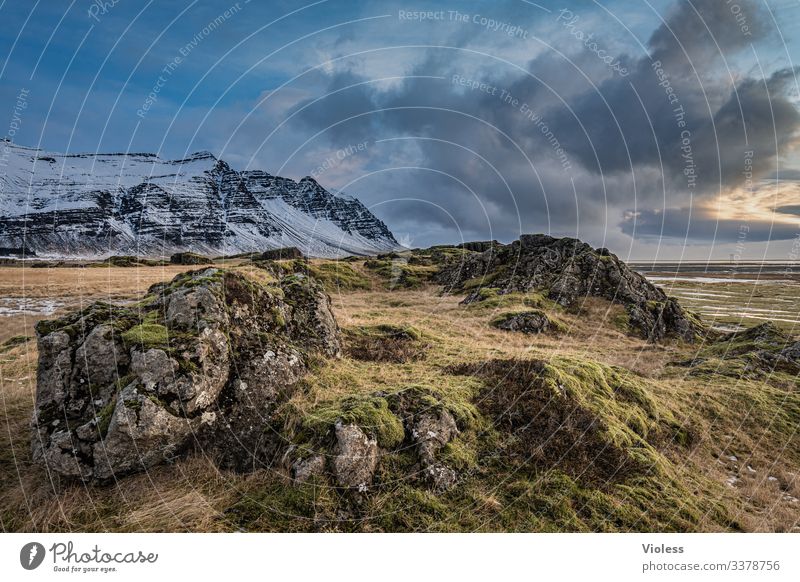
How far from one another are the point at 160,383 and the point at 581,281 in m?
40.1

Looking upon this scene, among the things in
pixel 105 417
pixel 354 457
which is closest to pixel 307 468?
pixel 354 457

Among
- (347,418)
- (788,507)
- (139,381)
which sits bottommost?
(788,507)

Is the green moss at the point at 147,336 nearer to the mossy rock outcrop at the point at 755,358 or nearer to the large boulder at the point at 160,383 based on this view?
the large boulder at the point at 160,383

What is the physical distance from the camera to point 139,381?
9016 mm

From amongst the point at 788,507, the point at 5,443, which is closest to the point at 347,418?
the point at 5,443

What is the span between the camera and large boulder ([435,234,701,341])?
34688mm

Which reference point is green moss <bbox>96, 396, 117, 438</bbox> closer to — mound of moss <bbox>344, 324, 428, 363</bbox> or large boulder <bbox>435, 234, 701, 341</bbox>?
mound of moss <bbox>344, 324, 428, 363</bbox>

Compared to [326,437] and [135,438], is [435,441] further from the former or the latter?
[135,438]

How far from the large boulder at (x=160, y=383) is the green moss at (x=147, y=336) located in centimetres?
2

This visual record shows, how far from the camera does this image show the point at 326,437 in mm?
8688

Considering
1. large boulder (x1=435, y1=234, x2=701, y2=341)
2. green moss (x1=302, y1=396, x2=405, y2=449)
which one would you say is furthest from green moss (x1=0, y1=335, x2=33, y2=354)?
large boulder (x1=435, y1=234, x2=701, y2=341)

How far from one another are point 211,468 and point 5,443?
6.20 m
